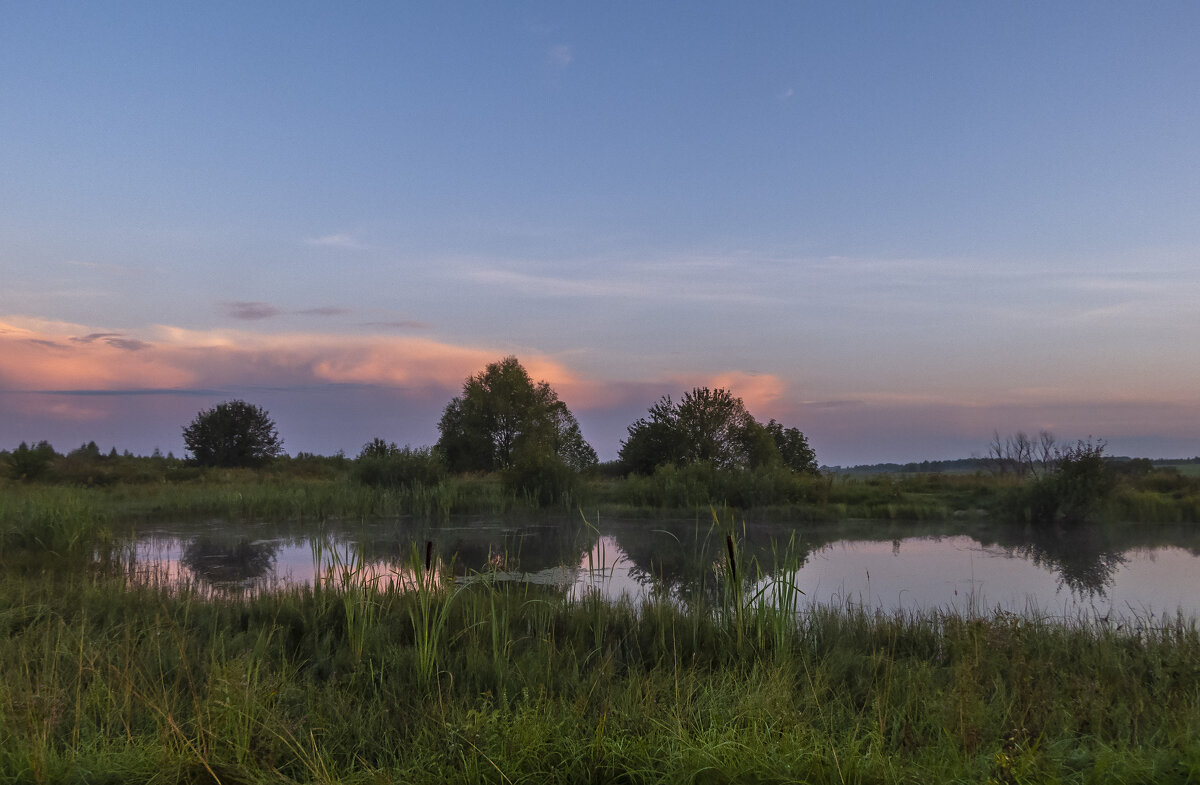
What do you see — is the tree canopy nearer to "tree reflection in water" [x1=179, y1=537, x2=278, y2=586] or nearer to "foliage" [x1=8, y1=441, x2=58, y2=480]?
"tree reflection in water" [x1=179, y1=537, x2=278, y2=586]

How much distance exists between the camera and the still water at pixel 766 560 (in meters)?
7.65

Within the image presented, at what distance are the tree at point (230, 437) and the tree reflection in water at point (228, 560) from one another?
25966 mm

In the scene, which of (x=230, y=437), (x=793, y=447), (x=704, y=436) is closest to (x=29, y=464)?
(x=230, y=437)

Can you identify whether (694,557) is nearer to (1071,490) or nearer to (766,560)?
(766,560)

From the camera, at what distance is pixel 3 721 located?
320cm

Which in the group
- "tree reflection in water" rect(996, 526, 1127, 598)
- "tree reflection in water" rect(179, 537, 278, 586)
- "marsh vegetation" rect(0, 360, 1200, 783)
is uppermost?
"marsh vegetation" rect(0, 360, 1200, 783)

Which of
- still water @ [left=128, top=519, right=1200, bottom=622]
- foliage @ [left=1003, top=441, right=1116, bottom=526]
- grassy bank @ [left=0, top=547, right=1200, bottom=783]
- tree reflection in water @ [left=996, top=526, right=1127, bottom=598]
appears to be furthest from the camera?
foliage @ [left=1003, top=441, right=1116, bottom=526]

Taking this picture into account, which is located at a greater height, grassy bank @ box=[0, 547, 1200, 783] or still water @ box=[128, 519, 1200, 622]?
grassy bank @ box=[0, 547, 1200, 783]

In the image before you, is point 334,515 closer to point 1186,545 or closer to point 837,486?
point 837,486

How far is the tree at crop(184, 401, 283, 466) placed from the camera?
35625 millimetres

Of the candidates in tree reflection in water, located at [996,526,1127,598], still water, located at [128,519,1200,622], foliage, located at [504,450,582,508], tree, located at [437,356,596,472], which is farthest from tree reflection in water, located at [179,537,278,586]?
tree, located at [437,356,596,472]

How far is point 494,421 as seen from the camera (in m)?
34.3

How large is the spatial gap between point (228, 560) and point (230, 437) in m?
29.1

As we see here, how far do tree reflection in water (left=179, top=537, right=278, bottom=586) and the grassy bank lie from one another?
7.63ft
